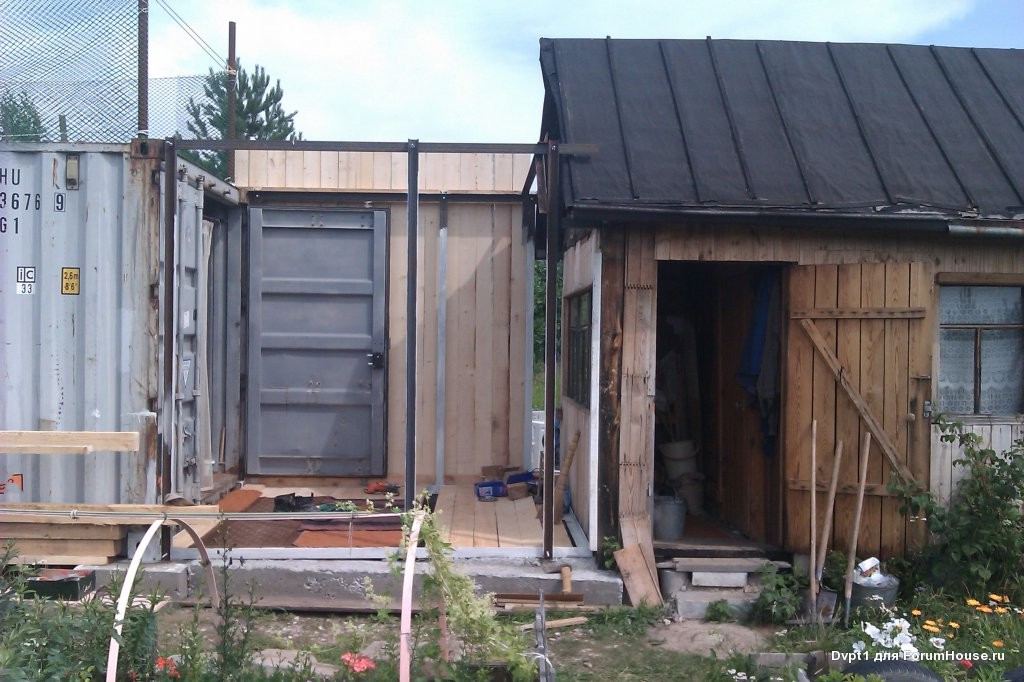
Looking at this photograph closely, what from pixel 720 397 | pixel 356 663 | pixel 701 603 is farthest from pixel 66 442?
pixel 720 397

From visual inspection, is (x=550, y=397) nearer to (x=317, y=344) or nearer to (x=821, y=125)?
(x=821, y=125)

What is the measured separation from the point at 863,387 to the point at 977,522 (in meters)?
1.08

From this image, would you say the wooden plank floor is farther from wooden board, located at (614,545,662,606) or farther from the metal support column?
wooden board, located at (614,545,662,606)

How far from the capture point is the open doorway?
22.5ft

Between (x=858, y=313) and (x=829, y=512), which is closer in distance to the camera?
(x=829, y=512)

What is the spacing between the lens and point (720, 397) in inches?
321

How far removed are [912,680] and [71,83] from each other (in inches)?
249

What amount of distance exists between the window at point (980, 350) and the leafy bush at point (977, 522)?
17.7 inches

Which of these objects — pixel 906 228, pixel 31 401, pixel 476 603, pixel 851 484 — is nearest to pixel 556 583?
pixel 851 484

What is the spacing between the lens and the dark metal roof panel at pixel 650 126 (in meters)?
6.34

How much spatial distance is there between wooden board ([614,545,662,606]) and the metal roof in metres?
2.26

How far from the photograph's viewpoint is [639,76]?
746cm

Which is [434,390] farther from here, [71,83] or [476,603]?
[476,603]

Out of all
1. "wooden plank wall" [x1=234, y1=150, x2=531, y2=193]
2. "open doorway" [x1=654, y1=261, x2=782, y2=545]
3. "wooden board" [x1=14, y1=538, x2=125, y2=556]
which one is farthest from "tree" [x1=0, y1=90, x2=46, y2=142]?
"open doorway" [x1=654, y1=261, x2=782, y2=545]
